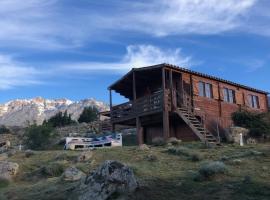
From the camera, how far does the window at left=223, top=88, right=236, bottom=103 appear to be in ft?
113

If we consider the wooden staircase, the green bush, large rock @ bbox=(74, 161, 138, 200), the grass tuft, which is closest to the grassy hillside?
the grass tuft

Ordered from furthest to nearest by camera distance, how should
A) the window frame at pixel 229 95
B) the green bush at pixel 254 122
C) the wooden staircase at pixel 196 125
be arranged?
the window frame at pixel 229 95
the green bush at pixel 254 122
the wooden staircase at pixel 196 125

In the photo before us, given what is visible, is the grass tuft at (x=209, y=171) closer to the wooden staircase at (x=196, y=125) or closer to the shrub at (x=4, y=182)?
the shrub at (x=4, y=182)

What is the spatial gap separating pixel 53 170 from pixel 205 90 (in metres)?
16.1

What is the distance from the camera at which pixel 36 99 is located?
196125 mm

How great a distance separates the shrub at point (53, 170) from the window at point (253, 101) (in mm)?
20820

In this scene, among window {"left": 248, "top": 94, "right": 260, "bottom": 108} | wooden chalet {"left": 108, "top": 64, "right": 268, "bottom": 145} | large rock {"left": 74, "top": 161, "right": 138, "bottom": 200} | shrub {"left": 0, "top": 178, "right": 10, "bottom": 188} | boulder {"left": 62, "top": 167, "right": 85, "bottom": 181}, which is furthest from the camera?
window {"left": 248, "top": 94, "right": 260, "bottom": 108}

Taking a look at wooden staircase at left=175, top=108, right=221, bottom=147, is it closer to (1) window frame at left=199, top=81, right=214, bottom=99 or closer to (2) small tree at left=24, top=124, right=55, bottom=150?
(1) window frame at left=199, top=81, right=214, bottom=99

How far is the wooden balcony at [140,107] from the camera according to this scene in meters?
29.4

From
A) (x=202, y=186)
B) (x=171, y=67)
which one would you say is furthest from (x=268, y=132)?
(x=202, y=186)

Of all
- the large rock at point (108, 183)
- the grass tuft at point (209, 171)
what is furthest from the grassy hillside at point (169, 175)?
the large rock at point (108, 183)

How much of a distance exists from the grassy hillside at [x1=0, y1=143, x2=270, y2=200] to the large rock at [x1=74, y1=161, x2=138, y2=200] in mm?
414

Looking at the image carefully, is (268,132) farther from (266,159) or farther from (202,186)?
(202,186)

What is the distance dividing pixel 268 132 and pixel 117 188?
17324mm
